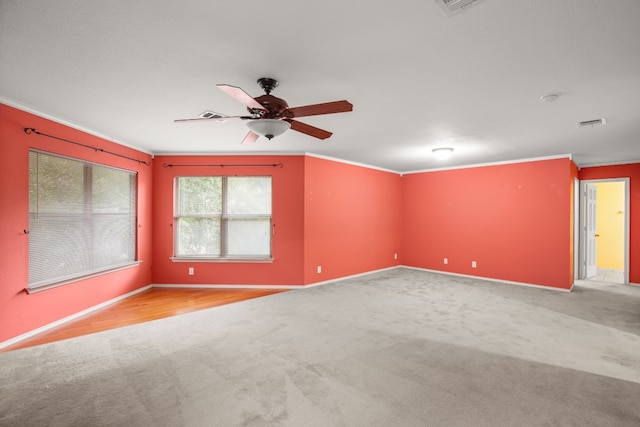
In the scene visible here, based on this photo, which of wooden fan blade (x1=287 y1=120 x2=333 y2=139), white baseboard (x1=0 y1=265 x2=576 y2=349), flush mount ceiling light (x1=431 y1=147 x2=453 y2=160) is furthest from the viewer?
flush mount ceiling light (x1=431 y1=147 x2=453 y2=160)

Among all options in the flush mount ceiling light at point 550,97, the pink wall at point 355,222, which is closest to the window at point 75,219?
the pink wall at point 355,222

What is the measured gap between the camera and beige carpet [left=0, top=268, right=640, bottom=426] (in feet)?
6.46

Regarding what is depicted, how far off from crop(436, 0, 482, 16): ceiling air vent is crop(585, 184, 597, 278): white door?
6.75m

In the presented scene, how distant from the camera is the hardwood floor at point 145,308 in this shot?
3.32m

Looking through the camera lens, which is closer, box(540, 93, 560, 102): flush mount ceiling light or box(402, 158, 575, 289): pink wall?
box(540, 93, 560, 102): flush mount ceiling light

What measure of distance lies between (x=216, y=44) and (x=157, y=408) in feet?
8.18

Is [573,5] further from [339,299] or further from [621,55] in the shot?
[339,299]

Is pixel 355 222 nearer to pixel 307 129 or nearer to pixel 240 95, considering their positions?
pixel 307 129

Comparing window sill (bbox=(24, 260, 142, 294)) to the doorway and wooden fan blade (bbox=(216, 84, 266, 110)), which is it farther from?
the doorway

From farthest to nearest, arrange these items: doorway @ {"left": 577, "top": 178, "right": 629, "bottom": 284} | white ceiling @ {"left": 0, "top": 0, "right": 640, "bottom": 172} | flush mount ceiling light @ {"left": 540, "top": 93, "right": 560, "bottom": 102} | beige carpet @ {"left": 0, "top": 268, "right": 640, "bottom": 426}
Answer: doorway @ {"left": 577, "top": 178, "right": 629, "bottom": 284} → flush mount ceiling light @ {"left": 540, "top": 93, "right": 560, "bottom": 102} → beige carpet @ {"left": 0, "top": 268, "right": 640, "bottom": 426} → white ceiling @ {"left": 0, "top": 0, "right": 640, "bottom": 172}

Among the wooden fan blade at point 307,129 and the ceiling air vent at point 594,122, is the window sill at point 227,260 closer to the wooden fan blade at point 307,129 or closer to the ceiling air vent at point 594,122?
the wooden fan blade at point 307,129

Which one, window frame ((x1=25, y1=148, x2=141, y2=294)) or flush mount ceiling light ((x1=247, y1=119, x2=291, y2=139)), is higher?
flush mount ceiling light ((x1=247, y1=119, x2=291, y2=139))

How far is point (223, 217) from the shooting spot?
5.35 meters

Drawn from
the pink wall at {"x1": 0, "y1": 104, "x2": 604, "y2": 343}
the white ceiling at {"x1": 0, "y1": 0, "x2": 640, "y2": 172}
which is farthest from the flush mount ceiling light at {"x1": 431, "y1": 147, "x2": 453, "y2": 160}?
the pink wall at {"x1": 0, "y1": 104, "x2": 604, "y2": 343}
